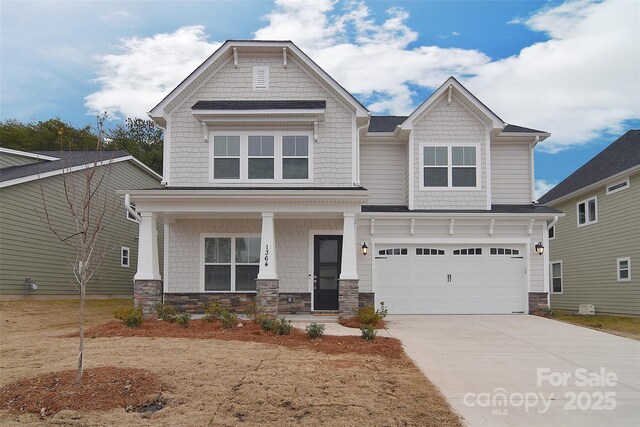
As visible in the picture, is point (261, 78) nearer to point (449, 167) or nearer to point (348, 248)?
point (348, 248)

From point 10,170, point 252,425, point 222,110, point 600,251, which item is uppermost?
point 222,110

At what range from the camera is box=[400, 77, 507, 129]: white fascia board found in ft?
57.1

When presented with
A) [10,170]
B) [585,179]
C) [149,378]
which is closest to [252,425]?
[149,378]

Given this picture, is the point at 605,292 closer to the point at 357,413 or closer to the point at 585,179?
the point at 585,179

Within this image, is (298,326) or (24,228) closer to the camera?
(298,326)

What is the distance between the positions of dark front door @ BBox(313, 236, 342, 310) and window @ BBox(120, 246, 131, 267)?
37.1 ft

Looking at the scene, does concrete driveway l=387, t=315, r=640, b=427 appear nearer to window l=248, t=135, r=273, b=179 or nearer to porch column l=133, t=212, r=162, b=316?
window l=248, t=135, r=273, b=179

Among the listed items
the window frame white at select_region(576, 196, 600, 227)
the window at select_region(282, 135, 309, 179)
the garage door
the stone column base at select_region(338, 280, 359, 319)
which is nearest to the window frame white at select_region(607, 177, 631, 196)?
the window frame white at select_region(576, 196, 600, 227)

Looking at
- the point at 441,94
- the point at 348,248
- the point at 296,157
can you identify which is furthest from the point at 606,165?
the point at 296,157

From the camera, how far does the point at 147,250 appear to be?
1464 centimetres

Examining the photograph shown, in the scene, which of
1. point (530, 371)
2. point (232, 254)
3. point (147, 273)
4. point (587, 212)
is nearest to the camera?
point (530, 371)

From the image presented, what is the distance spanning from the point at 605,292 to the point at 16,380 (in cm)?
1886

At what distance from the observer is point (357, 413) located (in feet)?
21.7

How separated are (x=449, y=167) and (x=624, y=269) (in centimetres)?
716
